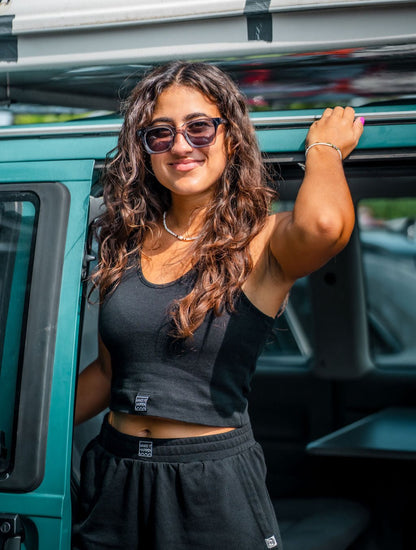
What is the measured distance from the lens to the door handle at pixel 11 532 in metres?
1.61

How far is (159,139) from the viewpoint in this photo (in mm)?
1688

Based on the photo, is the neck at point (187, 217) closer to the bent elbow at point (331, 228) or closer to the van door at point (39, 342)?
the van door at point (39, 342)

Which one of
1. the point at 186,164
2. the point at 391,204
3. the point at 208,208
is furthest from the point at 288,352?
the point at 186,164

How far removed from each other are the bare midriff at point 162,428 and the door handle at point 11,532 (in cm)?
34

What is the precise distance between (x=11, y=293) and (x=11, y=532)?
59 cm

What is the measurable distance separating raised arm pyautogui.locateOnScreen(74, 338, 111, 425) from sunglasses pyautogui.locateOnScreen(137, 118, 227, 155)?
1.92ft

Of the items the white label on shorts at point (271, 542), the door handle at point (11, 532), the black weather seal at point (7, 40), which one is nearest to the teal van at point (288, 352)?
the door handle at point (11, 532)

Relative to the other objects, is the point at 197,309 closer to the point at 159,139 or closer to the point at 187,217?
the point at 187,217

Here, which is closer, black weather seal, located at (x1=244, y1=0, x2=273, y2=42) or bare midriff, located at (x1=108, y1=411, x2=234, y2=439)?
bare midriff, located at (x1=108, y1=411, x2=234, y2=439)

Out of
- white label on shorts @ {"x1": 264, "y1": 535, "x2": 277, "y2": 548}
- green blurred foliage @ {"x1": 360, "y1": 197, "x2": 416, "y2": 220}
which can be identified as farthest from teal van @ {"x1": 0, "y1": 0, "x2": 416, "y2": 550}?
green blurred foliage @ {"x1": 360, "y1": 197, "x2": 416, "y2": 220}

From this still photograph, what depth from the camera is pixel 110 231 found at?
182 cm

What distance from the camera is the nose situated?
1643 mm

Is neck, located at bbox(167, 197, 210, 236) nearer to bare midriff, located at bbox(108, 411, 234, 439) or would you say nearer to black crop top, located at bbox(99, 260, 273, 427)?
black crop top, located at bbox(99, 260, 273, 427)

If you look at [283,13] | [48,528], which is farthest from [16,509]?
[283,13]
